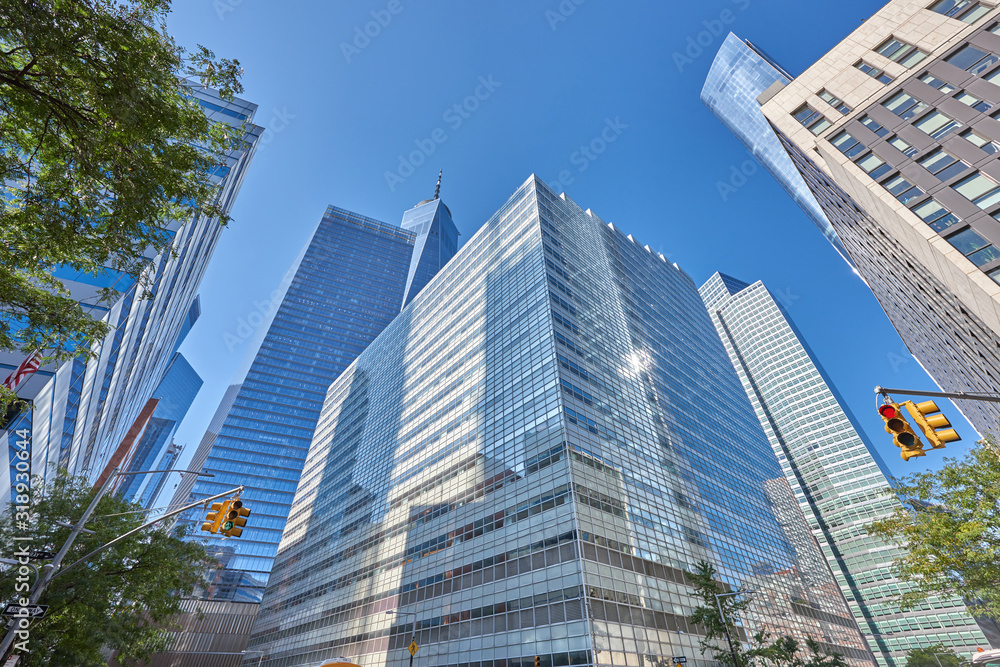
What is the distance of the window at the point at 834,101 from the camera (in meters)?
34.8

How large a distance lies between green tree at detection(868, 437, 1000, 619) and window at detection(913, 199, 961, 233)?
483 inches

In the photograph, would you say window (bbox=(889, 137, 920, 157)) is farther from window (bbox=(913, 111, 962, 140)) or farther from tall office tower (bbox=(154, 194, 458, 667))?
tall office tower (bbox=(154, 194, 458, 667))

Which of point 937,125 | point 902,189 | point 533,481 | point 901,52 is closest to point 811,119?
point 901,52

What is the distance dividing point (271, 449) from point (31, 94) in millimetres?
128094

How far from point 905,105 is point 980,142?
7.47 metres

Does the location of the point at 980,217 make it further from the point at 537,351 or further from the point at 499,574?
the point at 499,574

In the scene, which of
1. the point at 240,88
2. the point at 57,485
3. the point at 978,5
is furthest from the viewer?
the point at 978,5

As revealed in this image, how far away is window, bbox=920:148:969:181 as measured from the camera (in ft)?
82.7

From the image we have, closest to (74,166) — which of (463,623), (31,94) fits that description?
(31,94)

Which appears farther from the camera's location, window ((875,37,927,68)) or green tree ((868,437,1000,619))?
window ((875,37,927,68))

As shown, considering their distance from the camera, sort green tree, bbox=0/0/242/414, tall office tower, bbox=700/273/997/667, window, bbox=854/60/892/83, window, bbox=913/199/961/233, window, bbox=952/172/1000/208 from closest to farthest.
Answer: green tree, bbox=0/0/242/414 → window, bbox=952/172/1000/208 → window, bbox=913/199/961/233 → window, bbox=854/60/892/83 → tall office tower, bbox=700/273/997/667

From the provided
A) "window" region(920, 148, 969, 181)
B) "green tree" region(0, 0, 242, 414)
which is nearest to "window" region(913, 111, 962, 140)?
"window" region(920, 148, 969, 181)

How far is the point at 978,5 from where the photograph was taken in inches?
1128

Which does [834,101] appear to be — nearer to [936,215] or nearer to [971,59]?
[971,59]
